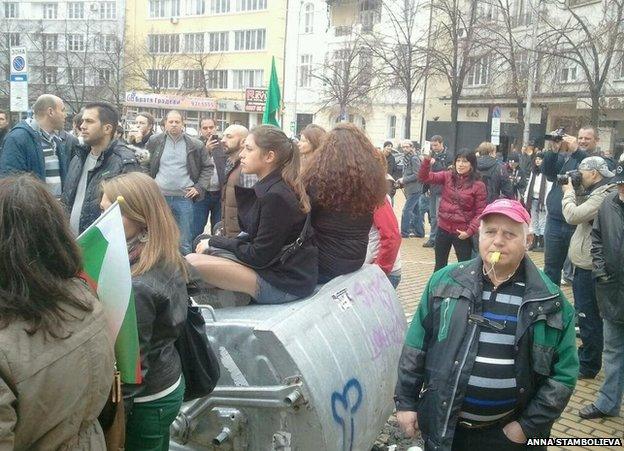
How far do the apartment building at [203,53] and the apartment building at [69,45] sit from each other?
1995 millimetres

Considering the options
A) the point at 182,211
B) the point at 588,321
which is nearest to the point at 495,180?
the point at 588,321

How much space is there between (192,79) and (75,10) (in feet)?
62.8

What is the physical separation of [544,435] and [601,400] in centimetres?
228

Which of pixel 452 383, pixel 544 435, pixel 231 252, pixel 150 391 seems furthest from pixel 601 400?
pixel 150 391

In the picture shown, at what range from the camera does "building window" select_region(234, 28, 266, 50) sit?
169 feet

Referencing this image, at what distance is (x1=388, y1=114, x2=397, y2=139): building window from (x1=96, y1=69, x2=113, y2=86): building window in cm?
2551

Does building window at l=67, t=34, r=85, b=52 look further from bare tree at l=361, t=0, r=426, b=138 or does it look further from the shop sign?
bare tree at l=361, t=0, r=426, b=138

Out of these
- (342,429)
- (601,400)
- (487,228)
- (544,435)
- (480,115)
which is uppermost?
(480,115)

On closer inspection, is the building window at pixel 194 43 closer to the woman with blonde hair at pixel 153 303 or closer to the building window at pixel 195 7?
the building window at pixel 195 7

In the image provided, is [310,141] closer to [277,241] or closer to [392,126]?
[277,241]

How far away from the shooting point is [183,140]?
7945 mm

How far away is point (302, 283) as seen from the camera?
3564 mm

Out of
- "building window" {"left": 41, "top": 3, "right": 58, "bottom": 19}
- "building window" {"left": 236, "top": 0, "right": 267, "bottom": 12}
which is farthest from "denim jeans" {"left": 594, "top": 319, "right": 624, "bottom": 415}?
"building window" {"left": 41, "top": 3, "right": 58, "bottom": 19}

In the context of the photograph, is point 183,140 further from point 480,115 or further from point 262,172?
point 480,115
